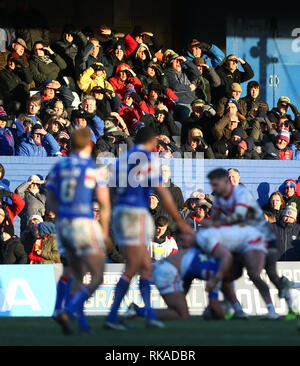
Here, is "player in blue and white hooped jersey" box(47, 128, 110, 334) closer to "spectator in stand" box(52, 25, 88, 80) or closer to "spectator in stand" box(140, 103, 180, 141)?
"spectator in stand" box(140, 103, 180, 141)

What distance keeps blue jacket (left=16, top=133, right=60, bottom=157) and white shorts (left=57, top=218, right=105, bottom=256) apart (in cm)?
775

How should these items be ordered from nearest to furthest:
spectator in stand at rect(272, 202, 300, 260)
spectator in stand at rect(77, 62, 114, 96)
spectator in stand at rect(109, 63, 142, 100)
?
spectator in stand at rect(272, 202, 300, 260) < spectator in stand at rect(77, 62, 114, 96) < spectator in stand at rect(109, 63, 142, 100)

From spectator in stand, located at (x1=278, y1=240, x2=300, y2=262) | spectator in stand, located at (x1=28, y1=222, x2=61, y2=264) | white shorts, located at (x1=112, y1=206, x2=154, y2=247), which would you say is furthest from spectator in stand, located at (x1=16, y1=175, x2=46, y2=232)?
white shorts, located at (x1=112, y1=206, x2=154, y2=247)

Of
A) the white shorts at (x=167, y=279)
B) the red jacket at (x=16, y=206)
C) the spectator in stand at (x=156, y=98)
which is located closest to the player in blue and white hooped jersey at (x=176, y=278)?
the white shorts at (x=167, y=279)

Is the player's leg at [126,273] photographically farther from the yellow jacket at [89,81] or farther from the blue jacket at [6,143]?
the yellow jacket at [89,81]

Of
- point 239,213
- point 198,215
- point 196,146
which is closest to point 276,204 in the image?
point 198,215

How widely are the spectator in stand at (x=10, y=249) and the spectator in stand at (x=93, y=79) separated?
4.23 meters

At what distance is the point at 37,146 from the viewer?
17109mm

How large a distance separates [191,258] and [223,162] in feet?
20.6

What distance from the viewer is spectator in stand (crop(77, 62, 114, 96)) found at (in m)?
18.6

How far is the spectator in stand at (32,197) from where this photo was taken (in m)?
16.2
